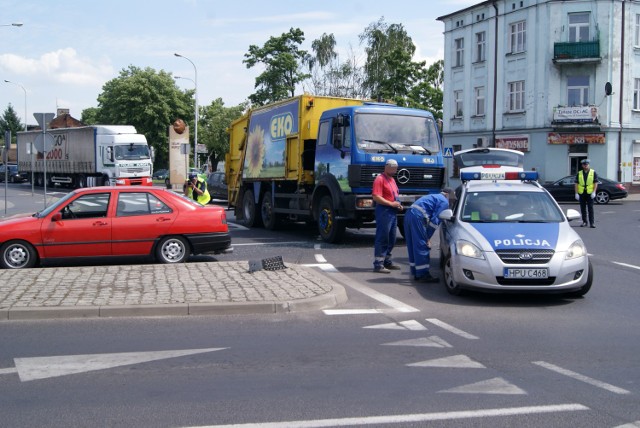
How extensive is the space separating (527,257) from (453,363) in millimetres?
3082

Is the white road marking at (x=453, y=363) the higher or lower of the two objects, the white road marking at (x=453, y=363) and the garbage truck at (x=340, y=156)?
the lower

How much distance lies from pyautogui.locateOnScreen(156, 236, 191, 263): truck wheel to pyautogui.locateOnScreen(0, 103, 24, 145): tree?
135 m

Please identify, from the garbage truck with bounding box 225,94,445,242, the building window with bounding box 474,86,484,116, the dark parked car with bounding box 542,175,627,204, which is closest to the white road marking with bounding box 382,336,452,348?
the garbage truck with bounding box 225,94,445,242

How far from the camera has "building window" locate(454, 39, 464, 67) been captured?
4706 cm

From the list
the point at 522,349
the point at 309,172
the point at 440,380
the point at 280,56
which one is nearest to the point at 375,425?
the point at 440,380

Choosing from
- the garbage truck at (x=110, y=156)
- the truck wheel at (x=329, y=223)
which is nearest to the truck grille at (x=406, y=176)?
the truck wheel at (x=329, y=223)

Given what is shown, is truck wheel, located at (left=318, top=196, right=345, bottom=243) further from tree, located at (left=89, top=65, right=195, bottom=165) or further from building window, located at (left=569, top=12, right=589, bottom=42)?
tree, located at (left=89, top=65, right=195, bottom=165)

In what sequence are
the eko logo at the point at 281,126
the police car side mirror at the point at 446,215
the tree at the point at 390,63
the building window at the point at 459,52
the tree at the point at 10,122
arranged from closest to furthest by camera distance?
the police car side mirror at the point at 446,215 → the eko logo at the point at 281,126 → the building window at the point at 459,52 → the tree at the point at 390,63 → the tree at the point at 10,122

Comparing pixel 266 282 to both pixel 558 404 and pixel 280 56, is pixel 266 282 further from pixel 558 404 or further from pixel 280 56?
pixel 280 56

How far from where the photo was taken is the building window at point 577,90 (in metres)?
39.8

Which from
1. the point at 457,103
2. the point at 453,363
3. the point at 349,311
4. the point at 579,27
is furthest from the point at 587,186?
the point at 457,103

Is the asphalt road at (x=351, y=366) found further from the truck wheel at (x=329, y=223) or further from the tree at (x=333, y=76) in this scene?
the tree at (x=333, y=76)

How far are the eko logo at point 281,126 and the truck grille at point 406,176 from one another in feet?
Answer: 10.7

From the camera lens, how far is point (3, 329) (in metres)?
7.76
